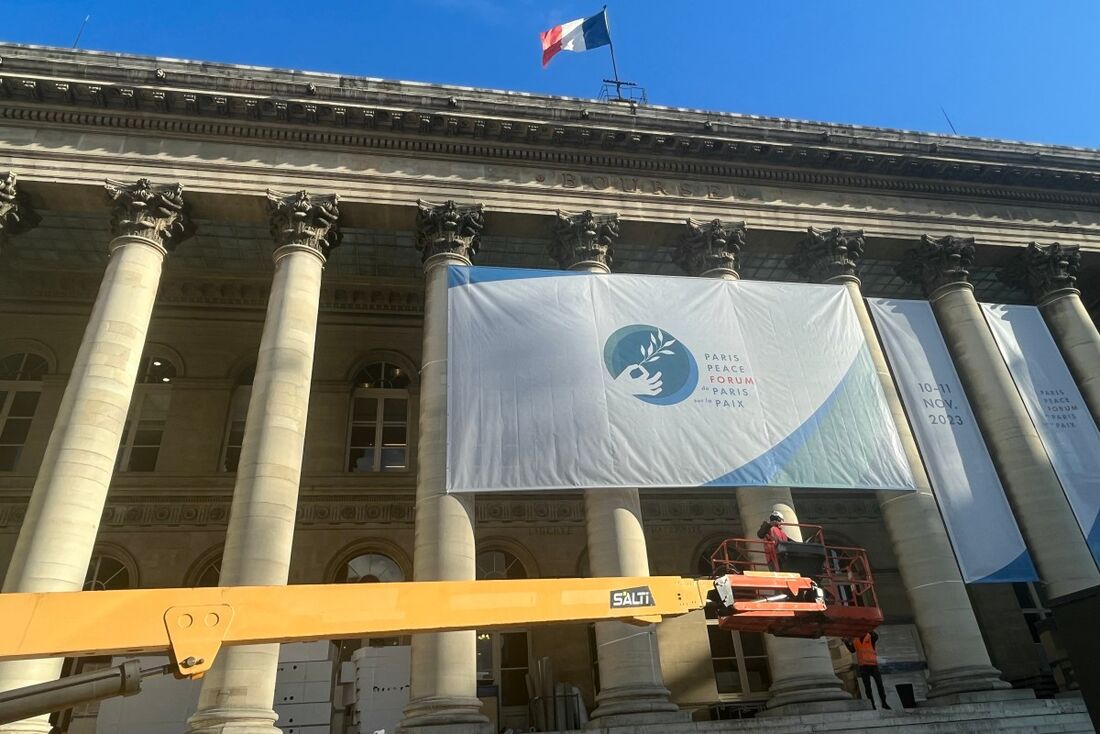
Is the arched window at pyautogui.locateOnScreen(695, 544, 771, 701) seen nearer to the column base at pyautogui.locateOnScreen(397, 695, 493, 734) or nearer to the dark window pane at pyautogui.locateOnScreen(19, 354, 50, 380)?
the column base at pyautogui.locateOnScreen(397, 695, 493, 734)

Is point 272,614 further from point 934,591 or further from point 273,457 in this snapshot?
point 934,591

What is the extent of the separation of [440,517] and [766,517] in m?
5.75

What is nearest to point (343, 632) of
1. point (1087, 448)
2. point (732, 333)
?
point (732, 333)

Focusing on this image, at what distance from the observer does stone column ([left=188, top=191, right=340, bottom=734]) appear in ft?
32.7

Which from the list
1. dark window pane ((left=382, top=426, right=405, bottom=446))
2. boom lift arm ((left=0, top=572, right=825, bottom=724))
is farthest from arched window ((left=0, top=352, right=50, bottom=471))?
boom lift arm ((left=0, top=572, right=825, bottom=724))

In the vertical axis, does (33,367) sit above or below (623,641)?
above

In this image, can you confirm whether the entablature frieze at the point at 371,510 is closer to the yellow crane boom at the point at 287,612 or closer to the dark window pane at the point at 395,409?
the dark window pane at the point at 395,409

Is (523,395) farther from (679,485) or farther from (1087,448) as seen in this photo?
(1087,448)

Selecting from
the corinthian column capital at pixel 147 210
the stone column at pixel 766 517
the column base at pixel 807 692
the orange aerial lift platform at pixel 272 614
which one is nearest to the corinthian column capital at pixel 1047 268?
the stone column at pixel 766 517

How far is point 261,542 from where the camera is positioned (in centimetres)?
1102

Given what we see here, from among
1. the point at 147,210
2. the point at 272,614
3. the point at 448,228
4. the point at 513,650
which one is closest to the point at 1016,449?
the point at 513,650

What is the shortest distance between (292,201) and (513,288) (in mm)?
4798

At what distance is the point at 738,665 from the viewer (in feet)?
53.2

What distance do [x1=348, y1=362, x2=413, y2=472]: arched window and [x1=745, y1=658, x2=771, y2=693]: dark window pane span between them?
9470 mm
